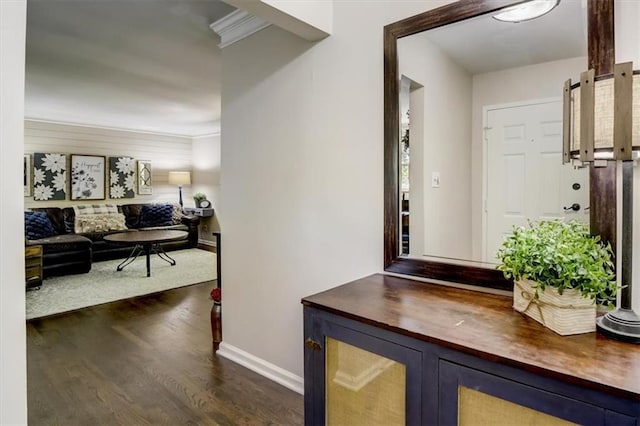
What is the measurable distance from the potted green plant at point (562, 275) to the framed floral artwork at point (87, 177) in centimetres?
718

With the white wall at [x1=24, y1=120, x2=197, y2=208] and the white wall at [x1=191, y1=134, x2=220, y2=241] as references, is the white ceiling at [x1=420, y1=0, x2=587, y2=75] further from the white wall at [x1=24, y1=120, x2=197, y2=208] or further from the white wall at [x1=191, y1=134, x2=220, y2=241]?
the white wall at [x1=24, y1=120, x2=197, y2=208]

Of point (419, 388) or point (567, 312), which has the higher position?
point (567, 312)

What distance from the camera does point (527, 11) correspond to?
142 cm

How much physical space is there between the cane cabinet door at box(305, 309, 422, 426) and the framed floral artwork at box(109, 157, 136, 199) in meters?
6.72

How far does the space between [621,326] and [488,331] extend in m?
0.34

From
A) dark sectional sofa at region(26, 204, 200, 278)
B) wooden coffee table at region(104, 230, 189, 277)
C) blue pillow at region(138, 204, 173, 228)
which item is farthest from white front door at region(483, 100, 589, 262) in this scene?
blue pillow at region(138, 204, 173, 228)

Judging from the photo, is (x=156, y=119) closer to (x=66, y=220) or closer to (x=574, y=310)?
(x=66, y=220)

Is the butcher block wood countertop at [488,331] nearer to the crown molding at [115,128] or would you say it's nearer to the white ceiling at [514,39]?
the white ceiling at [514,39]

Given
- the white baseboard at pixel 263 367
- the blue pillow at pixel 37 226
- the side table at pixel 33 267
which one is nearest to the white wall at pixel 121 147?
the blue pillow at pixel 37 226

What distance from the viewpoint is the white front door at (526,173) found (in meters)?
1.36

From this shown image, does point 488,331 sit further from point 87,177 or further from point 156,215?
point 87,177

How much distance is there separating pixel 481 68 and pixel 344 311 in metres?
1.15

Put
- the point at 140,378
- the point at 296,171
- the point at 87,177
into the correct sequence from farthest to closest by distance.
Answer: the point at 87,177 < the point at 140,378 < the point at 296,171

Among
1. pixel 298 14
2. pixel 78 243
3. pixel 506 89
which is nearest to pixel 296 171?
pixel 298 14
